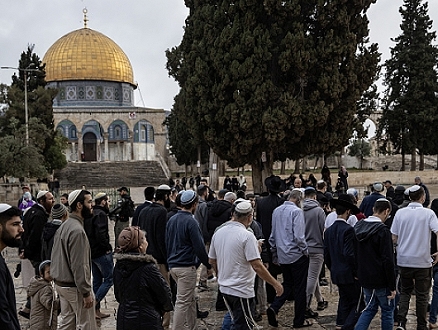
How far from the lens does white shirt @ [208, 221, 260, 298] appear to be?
467cm

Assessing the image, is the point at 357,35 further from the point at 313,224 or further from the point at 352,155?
the point at 352,155

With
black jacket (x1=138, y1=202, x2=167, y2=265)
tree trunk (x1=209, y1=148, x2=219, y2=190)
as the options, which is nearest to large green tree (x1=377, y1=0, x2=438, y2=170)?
tree trunk (x1=209, y1=148, x2=219, y2=190)

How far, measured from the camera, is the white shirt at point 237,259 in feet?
15.3

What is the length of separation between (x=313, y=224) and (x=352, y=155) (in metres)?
50.6

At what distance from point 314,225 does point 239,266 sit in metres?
2.47

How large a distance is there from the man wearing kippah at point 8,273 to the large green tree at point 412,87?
34.3m

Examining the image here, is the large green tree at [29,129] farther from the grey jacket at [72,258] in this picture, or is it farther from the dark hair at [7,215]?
the dark hair at [7,215]

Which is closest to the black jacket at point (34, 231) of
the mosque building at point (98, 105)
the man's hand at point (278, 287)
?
the man's hand at point (278, 287)

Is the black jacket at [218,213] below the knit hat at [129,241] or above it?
below

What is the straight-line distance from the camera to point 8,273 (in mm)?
3184

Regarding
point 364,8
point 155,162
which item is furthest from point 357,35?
point 155,162

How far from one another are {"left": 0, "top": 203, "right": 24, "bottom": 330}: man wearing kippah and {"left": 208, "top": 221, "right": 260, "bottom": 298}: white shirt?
1968 millimetres

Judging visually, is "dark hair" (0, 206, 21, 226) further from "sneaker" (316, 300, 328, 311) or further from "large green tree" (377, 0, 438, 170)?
"large green tree" (377, 0, 438, 170)

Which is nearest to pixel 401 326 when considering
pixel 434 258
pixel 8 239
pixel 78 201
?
pixel 434 258
